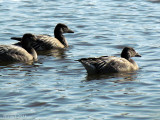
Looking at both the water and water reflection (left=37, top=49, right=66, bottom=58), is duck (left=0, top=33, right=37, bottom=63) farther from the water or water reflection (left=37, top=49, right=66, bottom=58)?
water reflection (left=37, top=49, right=66, bottom=58)

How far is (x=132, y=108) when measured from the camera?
1031 cm

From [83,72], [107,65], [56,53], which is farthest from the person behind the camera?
[56,53]

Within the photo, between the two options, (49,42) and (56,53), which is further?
(49,42)

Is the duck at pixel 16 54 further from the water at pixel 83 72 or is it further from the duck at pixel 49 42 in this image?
the duck at pixel 49 42

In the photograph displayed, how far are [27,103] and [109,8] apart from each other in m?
15.0

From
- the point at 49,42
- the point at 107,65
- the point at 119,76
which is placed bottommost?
the point at 119,76

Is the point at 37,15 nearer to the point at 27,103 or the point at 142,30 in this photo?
the point at 142,30

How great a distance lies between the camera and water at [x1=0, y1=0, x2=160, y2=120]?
10.2 meters

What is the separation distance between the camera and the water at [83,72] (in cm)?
1022

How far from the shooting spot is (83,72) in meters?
13.7

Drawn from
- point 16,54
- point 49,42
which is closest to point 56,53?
point 49,42

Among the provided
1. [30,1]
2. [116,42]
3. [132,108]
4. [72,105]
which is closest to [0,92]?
[72,105]

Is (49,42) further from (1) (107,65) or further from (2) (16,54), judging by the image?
(1) (107,65)

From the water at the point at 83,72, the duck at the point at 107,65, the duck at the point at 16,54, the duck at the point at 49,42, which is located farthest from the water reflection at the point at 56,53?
the duck at the point at 107,65
